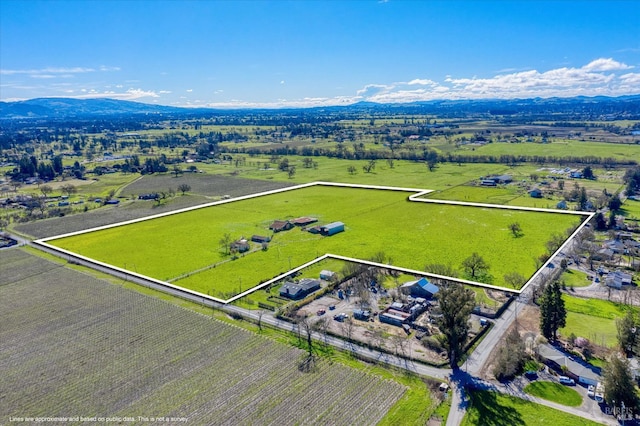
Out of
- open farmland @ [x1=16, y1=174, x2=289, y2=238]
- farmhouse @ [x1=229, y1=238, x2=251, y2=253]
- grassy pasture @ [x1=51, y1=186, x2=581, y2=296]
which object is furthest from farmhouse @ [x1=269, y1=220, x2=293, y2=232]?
open farmland @ [x1=16, y1=174, x2=289, y2=238]

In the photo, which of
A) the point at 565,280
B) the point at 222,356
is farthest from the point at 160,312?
the point at 565,280

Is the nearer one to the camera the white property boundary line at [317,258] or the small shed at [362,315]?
the small shed at [362,315]

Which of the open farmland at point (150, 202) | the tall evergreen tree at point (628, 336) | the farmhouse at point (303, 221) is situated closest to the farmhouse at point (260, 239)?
the farmhouse at point (303, 221)

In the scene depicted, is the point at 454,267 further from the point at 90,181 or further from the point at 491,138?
the point at 491,138

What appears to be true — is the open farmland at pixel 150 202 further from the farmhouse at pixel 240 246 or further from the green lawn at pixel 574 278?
the green lawn at pixel 574 278

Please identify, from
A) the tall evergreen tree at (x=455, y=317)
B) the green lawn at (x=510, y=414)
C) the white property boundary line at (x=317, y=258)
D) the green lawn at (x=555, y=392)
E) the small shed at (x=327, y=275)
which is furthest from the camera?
the small shed at (x=327, y=275)

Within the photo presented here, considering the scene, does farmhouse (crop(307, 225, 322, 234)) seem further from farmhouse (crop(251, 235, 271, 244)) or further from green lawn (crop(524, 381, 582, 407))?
green lawn (crop(524, 381, 582, 407))
